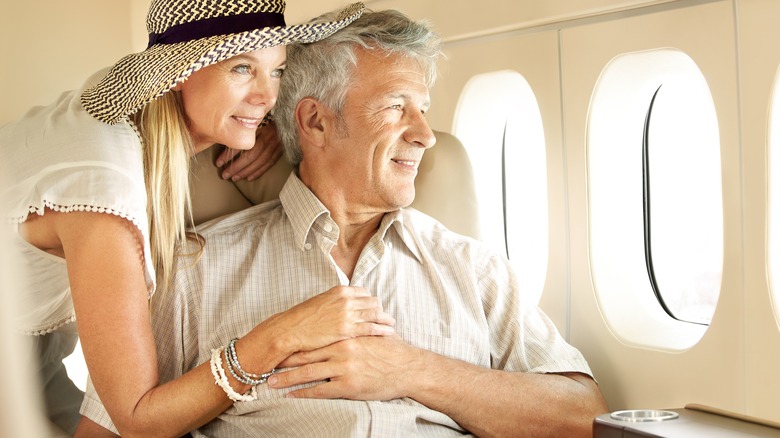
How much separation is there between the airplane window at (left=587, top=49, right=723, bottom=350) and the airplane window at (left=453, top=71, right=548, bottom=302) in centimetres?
29

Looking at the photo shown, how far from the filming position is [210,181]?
204 centimetres

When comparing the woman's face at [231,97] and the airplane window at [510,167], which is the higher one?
the woman's face at [231,97]

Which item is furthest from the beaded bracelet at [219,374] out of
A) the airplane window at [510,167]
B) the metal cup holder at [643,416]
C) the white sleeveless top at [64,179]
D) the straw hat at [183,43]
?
the airplane window at [510,167]

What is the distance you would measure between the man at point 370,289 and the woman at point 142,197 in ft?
0.29

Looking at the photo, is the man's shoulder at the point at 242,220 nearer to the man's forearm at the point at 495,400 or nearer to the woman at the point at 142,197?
the woman at the point at 142,197

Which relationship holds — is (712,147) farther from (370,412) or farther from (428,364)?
(370,412)

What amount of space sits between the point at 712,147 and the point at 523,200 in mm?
583

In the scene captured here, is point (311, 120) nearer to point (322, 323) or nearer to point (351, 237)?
point (351, 237)

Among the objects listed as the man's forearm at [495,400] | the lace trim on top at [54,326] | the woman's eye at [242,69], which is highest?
the woman's eye at [242,69]

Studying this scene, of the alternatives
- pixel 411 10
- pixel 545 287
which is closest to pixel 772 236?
pixel 545 287

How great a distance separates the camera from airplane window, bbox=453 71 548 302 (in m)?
2.38

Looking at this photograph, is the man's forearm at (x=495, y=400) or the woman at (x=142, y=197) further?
the man's forearm at (x=495, y=400)

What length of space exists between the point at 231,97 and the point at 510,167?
1096 millimetres

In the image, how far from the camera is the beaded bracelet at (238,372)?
1612 millimetres
